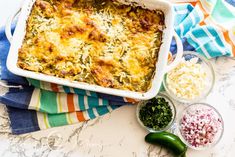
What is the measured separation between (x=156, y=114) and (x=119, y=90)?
0.23m

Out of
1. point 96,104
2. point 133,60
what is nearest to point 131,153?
point 96,104

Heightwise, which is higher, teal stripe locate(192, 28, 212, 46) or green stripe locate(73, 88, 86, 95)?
teal stripe locate(192, 28, 212, 46)

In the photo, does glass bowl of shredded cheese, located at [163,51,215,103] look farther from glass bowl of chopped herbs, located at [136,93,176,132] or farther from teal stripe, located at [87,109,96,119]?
teal stripe, located at [87,109,96,119]

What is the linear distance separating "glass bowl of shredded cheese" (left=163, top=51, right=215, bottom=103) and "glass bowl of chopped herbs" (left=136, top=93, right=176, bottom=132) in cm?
7

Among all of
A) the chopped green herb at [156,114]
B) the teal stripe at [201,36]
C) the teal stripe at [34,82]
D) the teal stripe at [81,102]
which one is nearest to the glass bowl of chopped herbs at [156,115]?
the chopped green herb at [156,114]

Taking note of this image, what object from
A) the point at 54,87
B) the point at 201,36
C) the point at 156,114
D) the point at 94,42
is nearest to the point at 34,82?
the point at 54,87

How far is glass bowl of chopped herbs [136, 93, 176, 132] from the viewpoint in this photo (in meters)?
2.31

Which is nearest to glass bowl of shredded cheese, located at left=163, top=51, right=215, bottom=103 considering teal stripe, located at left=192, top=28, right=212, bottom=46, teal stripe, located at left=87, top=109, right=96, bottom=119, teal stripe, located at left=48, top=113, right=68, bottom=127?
teal stripe, located at left=192, top=28, right=212, bottom=46

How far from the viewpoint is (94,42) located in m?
2.30

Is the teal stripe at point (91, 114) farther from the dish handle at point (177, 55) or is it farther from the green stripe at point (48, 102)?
the dish handle at point (177, 55)

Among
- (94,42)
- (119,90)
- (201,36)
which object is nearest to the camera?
(119,90)

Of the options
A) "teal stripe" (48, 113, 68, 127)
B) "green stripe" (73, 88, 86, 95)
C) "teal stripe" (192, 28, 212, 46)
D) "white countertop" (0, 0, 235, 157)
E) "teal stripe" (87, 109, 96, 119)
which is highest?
"teal stripe" (192, 28, 212, 46)

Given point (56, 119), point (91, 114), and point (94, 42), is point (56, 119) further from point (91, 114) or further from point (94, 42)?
point (94, 42)

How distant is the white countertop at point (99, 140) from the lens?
2.30m
